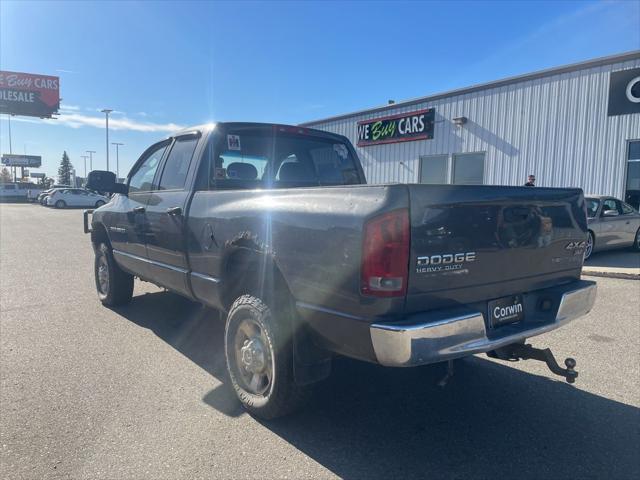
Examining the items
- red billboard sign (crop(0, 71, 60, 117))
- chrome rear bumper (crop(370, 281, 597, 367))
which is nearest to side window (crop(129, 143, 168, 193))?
chrome rear bumper (crop(370, 281, 597, 367))

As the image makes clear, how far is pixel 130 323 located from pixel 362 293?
383 cm

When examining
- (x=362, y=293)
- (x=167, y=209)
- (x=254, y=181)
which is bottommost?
(x=362, y=293)

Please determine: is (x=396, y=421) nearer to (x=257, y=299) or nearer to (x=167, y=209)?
(x=257, y=299)

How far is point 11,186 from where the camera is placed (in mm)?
51625

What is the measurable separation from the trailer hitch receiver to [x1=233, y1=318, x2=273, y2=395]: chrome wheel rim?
1555 millimetres

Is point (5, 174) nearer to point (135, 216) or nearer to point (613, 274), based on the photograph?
point (135, 216)

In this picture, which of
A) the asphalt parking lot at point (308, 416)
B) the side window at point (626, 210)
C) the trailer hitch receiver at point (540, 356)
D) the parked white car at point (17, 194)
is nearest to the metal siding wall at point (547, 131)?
the side window at point (626, 210)

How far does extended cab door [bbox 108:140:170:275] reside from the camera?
4777 mm

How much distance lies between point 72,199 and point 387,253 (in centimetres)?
3913

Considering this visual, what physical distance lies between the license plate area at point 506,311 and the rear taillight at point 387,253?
741 mm

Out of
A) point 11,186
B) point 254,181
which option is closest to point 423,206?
point 254,181

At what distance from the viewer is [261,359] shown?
3.12 metres

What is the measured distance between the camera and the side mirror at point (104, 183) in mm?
4955

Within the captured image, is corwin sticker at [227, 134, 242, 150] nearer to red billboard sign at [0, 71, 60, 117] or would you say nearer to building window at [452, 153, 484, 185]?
building window at [452, 153, 484, 185]
